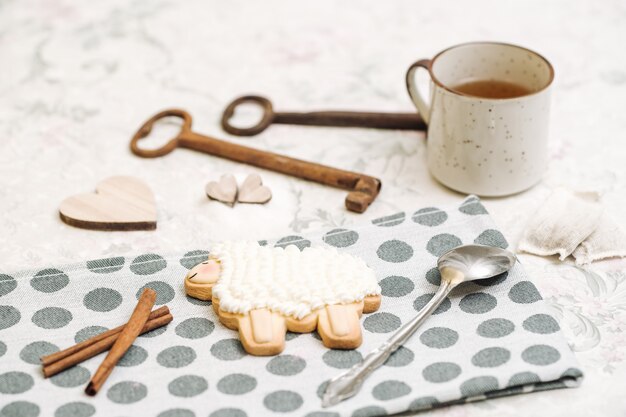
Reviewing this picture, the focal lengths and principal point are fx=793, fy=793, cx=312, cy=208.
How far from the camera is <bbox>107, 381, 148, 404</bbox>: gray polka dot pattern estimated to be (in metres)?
0.65

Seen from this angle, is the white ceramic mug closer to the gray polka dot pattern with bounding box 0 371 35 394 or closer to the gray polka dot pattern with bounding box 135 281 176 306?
the gray polka dot pattern with bounding box 135 281 176 306

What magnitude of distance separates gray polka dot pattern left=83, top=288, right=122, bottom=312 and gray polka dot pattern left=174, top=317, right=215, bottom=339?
7 centimetres

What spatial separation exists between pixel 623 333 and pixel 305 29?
79cm

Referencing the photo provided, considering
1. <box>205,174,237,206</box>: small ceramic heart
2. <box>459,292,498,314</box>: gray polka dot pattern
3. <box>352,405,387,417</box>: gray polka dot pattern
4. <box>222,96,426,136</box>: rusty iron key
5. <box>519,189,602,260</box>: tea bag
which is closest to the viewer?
<box>352,405,387,417</box>: gray polka dot pattern

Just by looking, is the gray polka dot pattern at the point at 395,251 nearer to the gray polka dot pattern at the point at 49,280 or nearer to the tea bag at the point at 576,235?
the tea bag at the point at 576,235

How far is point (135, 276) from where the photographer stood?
780 millimetres

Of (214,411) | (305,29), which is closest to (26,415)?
(214,411)

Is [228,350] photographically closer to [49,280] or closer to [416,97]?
[49,280]

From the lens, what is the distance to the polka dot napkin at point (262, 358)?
646 mm

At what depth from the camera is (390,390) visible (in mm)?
647

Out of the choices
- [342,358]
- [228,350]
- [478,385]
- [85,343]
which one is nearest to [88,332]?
[85,343]

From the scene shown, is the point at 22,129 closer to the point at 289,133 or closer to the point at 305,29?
the point at 289,133

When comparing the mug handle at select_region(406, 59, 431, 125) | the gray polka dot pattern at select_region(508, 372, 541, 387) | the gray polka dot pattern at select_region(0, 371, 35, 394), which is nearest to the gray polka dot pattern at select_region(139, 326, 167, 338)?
the gray polka dot pattern at select_region(0, 371, 35, 394)

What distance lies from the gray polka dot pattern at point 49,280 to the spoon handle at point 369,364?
29cm
